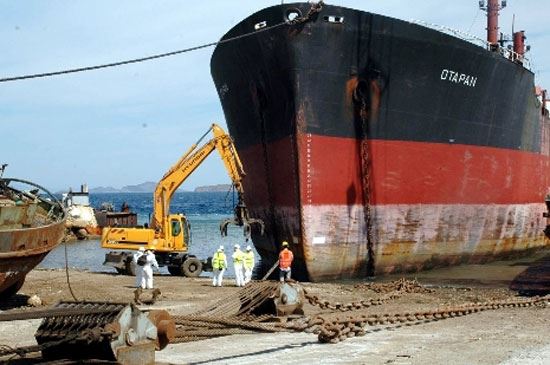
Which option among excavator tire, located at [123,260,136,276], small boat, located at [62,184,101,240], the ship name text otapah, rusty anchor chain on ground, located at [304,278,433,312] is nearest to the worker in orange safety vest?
rusty anchor chain on ground, located at [304,278,433,312]

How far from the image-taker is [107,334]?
6.59 meters

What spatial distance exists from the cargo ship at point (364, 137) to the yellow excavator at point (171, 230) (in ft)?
3.38

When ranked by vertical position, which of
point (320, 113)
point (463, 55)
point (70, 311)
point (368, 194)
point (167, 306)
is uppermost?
point (463, 55)

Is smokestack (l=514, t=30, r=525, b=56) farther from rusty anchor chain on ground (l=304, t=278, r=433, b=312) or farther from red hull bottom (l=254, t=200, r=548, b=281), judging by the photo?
rusty anchor chain on ground (l=304, t=278, r=433, b=312)

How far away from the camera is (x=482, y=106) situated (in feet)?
70.9

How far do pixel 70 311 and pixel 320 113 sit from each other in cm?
1194

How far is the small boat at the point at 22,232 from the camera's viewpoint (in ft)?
42.5

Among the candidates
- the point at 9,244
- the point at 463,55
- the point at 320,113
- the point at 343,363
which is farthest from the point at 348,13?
the point at 343,363

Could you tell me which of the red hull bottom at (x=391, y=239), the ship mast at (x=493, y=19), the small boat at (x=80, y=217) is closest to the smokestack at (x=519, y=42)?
the ship mast at (x=493, y=19)

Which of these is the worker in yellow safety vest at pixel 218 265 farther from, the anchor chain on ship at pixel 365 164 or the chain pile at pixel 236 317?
the chain pile at pixel 236 317

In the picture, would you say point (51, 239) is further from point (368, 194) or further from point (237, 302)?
point (368, 194)

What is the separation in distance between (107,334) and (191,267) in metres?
15.5

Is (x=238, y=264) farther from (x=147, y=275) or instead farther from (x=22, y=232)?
(x=22, y=232)

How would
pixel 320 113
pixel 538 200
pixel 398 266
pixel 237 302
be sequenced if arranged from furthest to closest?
1. pixel 538 200
2. pixel 398 266
3. pixel 320 113
4. pixel 237 302
